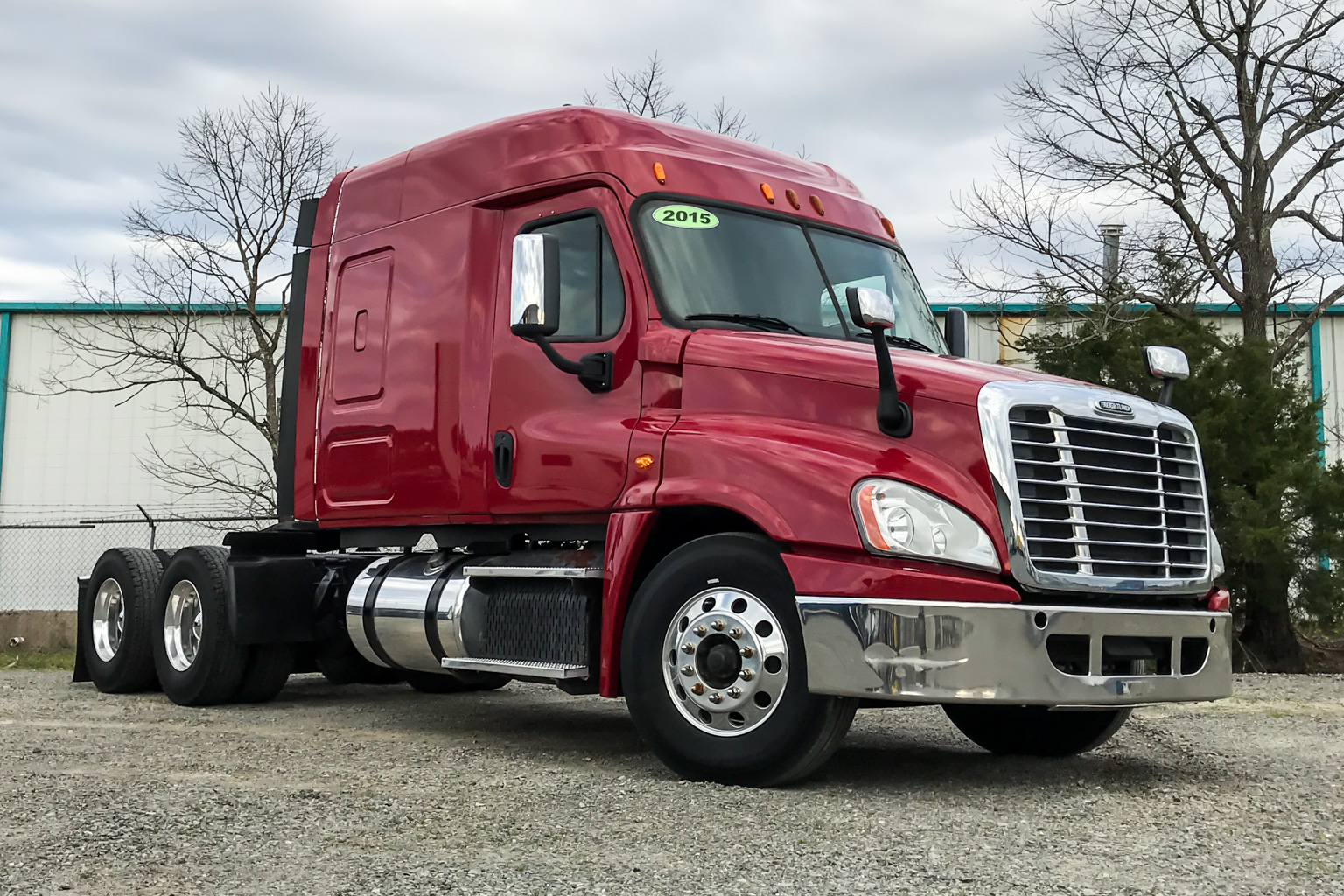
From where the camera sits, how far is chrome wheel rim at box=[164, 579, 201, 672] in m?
9.29

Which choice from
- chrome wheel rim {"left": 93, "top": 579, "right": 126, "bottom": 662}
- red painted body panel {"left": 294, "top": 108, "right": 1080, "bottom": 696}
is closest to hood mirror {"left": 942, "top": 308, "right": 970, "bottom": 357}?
red painted body panel {"left": 294, "top": 108, "right": 1080, "bottom": 696}

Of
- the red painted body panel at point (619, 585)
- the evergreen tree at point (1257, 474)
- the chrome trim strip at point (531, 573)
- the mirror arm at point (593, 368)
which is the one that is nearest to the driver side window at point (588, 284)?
the mirror arm at point (593, 368)

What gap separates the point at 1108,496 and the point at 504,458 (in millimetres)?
2985

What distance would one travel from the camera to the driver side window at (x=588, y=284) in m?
6.68

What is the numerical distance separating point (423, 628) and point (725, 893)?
405 cm

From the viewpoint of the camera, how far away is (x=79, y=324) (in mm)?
23844

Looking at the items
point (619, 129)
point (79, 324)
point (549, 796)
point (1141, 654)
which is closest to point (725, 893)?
point (549, 796)

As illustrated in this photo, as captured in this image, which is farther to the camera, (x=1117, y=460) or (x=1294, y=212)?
(x=1294, y=212)

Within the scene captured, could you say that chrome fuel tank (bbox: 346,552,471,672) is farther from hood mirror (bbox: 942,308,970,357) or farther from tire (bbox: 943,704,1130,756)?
hood mirror (bbox: 942,308,970,357)

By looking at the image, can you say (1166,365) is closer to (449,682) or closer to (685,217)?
(685,217)

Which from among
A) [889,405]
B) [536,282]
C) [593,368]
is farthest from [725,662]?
[536,282]

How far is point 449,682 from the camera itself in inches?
414

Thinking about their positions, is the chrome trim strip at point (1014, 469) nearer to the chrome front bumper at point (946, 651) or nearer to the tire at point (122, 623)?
the chrome front bumper at point (946, 651)

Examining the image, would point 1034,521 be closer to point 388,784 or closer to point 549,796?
point 549,796
